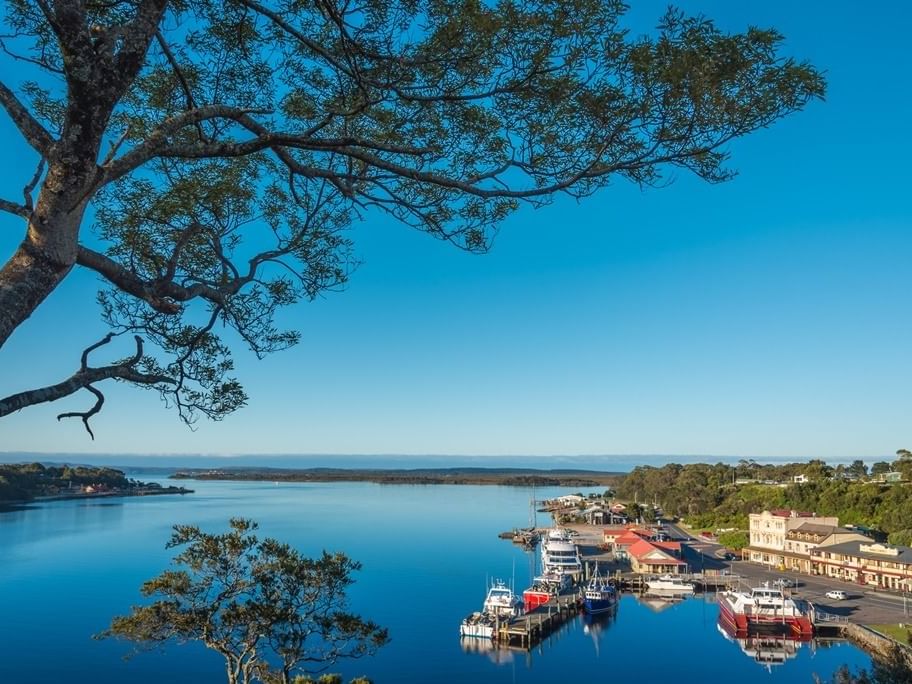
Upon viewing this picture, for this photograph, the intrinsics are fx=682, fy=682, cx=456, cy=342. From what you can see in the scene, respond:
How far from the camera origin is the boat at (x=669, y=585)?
1138 inches

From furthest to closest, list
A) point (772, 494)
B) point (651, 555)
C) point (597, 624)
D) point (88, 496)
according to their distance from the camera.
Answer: point (88, 496) < point (772, 494) < point (651, 555) < point (597, 624)

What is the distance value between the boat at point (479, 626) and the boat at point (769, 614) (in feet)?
27.0

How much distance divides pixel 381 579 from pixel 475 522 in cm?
2935

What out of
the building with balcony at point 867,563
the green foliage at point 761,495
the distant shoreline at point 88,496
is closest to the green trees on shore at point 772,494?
the green foliage at point 761,495

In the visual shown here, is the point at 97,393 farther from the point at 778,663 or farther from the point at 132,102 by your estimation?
the point at 778,663

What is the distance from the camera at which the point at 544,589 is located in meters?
28.0

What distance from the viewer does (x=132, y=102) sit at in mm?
4258

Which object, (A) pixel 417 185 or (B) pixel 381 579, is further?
(B) pixel 381 579

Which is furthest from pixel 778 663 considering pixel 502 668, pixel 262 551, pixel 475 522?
→ pixel 475 522

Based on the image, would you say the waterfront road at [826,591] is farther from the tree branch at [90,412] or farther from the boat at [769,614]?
the tree branch at [90,412]

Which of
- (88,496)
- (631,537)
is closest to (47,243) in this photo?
(631,537)

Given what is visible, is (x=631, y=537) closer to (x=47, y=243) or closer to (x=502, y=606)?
(x=502, y=606)

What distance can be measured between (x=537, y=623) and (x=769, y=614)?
776cm

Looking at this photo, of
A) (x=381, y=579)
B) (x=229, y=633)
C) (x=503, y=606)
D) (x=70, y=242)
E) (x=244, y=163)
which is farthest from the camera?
(x=381, y=579)
